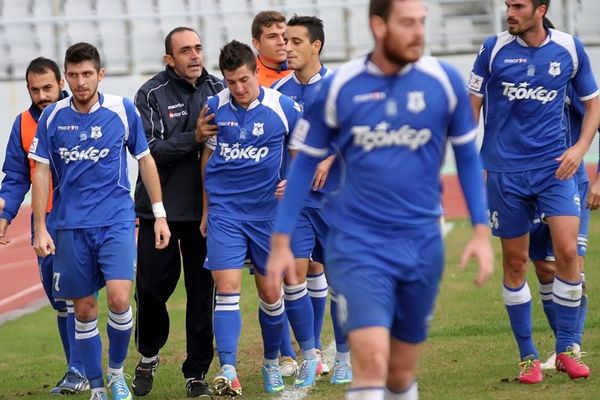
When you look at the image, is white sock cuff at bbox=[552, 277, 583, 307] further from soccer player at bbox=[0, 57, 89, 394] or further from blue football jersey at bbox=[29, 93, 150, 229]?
soccer player at bbox=[0, 57, 89, 394]

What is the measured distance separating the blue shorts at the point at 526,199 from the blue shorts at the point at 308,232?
117cm

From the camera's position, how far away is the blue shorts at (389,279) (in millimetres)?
5602

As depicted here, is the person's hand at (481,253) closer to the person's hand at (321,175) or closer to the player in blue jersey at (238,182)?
the player in blue jersey at (238,182)

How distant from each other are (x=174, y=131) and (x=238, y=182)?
2.61ft

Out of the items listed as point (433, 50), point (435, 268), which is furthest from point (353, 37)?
point (435, 268)

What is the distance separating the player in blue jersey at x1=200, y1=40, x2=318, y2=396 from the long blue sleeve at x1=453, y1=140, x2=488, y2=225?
280 cm

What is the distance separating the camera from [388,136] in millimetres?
5695

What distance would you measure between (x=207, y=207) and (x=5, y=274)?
8689mm

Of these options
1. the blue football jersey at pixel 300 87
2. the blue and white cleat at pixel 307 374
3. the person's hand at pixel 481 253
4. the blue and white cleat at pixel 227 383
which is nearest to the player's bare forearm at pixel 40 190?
the blue and white cleat at pixel 227 383

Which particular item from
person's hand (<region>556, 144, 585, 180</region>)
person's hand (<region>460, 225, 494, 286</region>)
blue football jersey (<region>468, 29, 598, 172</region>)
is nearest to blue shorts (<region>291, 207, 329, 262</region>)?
blue football jersey (<region>468, 29, 598, 172</region>)

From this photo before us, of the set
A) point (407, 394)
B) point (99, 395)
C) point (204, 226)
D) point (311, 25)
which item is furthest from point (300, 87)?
point (407, 394)

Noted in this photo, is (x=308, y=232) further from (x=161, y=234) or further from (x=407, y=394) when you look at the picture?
(x=407, y=394)

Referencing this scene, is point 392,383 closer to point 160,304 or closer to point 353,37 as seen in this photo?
point 160,304

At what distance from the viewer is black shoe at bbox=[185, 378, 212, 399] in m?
8.63
